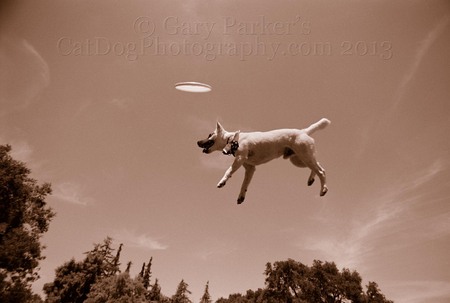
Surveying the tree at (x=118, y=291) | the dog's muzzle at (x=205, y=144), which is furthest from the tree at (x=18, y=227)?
the dog's muzzle at (x=205, y=144)

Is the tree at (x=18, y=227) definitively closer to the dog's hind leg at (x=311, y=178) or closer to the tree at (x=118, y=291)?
the tree at (x=118, y=291)

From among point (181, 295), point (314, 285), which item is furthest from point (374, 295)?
point (181, 295)

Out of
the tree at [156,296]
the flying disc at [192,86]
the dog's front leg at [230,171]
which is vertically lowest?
the dog's front leg at [230,171]

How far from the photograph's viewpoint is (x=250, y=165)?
530 centimetres

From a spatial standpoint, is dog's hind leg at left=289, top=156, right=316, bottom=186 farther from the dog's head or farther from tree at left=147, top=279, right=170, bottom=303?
tree at left=147, top=279, right=170, bottom=303

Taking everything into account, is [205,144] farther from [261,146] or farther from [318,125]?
[318,125]

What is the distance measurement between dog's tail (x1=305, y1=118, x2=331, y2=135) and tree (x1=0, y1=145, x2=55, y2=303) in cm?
1822

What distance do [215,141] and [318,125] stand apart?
1.93 meters

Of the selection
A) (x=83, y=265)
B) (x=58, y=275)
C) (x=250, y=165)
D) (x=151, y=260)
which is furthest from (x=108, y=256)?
(x=151, y=260)

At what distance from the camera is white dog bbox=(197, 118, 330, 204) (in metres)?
4.81

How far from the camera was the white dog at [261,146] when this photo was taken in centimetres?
481

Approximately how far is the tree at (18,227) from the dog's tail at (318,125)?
1822 centimetres

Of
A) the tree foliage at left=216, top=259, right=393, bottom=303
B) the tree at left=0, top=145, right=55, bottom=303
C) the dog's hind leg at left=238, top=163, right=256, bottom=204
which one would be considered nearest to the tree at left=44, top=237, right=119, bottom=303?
the tree at left=0, top=145, right=55, bottom=303

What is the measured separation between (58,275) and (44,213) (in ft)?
33.5
